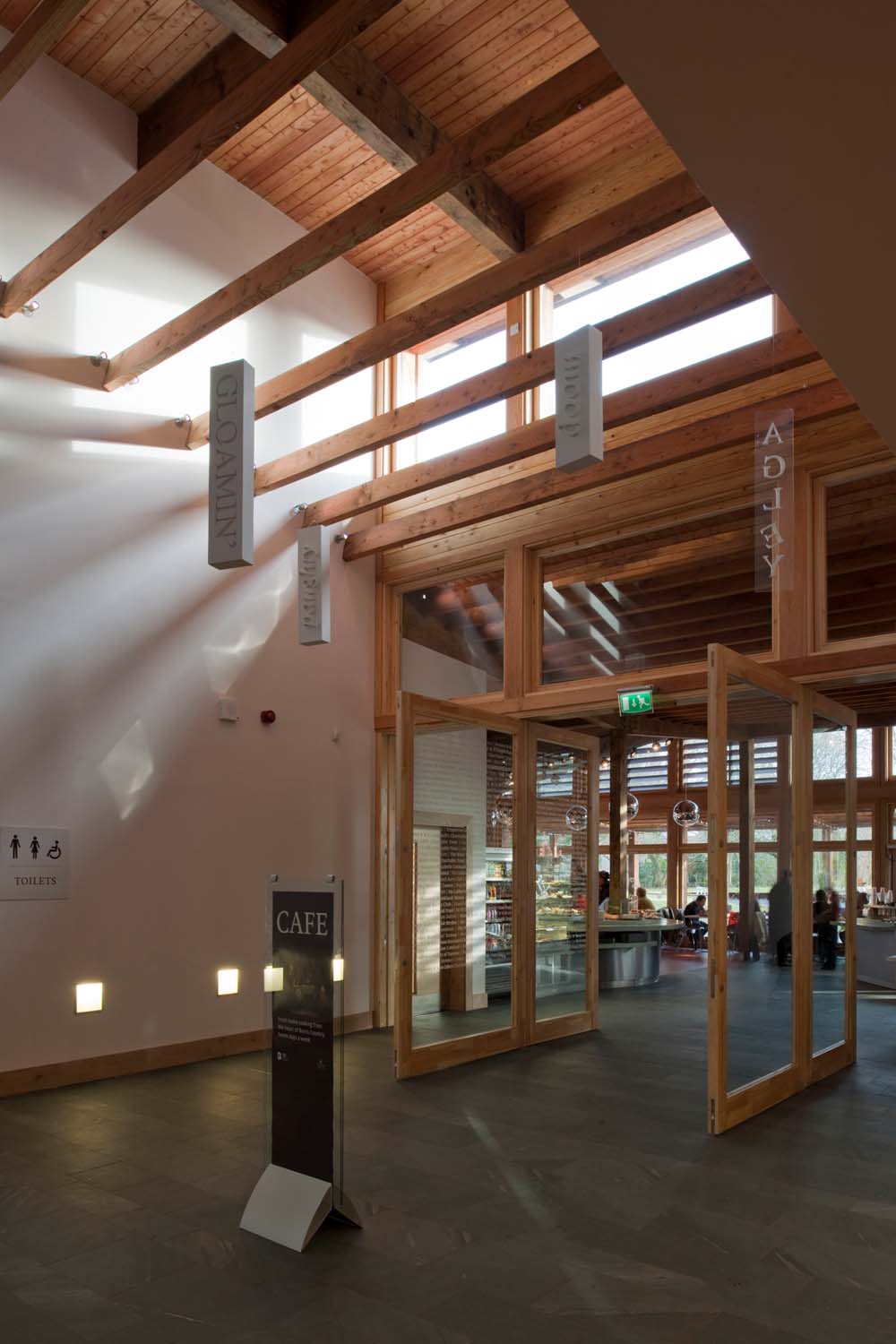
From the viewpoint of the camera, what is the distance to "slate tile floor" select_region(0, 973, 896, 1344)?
11.5 feet

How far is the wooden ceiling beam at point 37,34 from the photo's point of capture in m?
5.03

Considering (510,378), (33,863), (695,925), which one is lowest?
(695,925)

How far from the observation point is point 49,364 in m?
7.29

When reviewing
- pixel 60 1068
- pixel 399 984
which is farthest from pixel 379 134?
pixel 60 1068

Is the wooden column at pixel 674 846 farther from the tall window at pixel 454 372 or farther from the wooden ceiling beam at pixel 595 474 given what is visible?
the wooden ceiling beam at pixel 595 474

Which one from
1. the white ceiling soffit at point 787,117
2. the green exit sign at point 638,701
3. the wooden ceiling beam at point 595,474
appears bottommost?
the green exit sign at point 638,701

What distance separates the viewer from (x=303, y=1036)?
4371 mm

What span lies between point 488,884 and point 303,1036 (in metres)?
4.18

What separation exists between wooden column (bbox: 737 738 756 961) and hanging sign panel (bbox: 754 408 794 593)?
1.09 metres

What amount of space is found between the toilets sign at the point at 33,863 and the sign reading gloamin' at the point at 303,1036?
118 inches

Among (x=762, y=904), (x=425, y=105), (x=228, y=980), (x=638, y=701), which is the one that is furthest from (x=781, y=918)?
(x=425, y=105)

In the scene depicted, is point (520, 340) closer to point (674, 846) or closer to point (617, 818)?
point (617, 818)

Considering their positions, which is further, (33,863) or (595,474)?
(595,474)

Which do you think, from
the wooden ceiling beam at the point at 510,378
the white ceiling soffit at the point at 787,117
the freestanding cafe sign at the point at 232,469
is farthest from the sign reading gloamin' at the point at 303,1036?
the wooden ceiling beam at the point at 510,378
